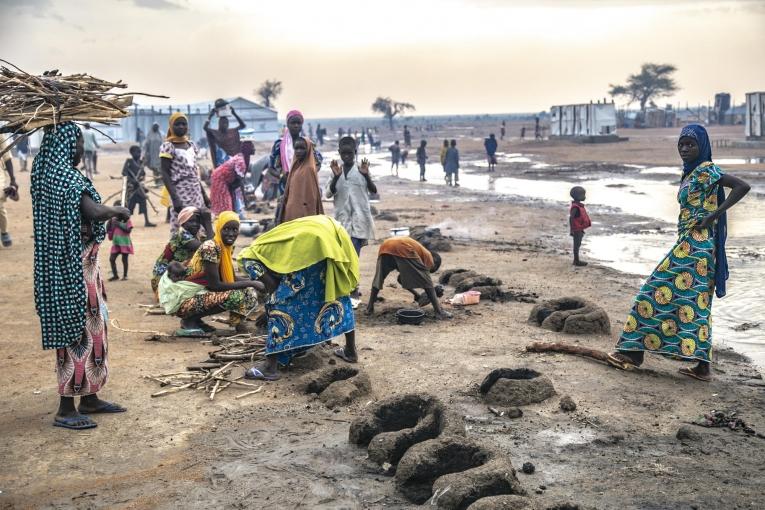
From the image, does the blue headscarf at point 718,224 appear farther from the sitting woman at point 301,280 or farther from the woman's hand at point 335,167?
the woman's hand at point 335,167

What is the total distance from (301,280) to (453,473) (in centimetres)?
233

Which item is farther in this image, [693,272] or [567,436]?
[693,272]

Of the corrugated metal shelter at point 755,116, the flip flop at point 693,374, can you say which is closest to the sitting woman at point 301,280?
the flip flop at point 693,374

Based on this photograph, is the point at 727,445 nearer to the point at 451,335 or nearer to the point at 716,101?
the point at 451,335

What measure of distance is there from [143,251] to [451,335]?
692 centimetres

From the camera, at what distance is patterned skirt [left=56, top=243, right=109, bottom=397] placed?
522cm

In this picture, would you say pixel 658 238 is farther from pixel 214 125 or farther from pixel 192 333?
pixel 214 125

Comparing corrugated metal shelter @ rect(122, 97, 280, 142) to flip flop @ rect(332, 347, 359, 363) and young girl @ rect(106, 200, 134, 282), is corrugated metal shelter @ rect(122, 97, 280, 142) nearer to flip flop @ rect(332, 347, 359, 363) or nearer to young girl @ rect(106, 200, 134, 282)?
young girl @ rect(106, 200, 134, 282)

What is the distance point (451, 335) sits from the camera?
766cm

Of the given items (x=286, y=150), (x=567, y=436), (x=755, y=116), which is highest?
(x=755, y=116)

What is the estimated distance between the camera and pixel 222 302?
7348 mm

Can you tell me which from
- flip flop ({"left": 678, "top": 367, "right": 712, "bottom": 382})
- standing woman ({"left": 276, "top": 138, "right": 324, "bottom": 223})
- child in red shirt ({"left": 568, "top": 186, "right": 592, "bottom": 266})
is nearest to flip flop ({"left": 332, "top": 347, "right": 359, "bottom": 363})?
standing woman ({"left": 276, "top": 138, "right": 324, "bottom": 223})

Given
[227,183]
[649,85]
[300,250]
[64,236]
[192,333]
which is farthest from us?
[649,85]

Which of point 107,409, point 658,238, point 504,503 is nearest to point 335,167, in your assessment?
point 107,409
